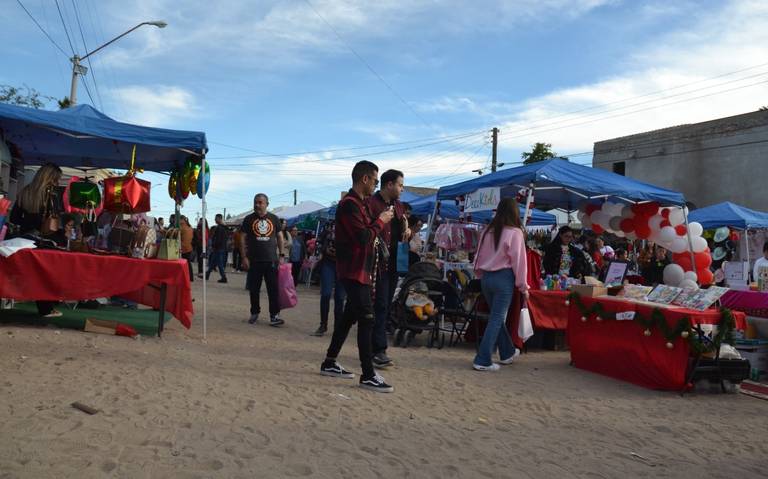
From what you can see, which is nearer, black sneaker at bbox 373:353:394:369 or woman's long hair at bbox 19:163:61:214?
black sneaker at bbox 373:353:394:369

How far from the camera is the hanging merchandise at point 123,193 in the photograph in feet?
22.9

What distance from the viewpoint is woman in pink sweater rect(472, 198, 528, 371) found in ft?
20.1

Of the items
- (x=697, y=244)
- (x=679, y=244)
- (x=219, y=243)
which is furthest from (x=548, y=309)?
(x=219, y=243)

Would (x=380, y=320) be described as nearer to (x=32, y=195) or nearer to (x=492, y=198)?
(x=492, y=198)

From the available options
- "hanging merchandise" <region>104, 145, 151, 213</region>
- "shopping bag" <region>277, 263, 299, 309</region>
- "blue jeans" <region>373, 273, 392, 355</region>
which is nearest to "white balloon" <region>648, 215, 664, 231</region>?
"blue jeans" <region>373, 273, 392, 355</region>

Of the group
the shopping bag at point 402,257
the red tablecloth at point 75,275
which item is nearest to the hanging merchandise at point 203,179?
the red tablecloth at point 75,275

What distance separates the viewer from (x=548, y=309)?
784 cm

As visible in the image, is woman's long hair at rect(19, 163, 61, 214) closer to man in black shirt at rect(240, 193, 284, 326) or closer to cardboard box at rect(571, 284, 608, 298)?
man in black shirt at rect(240, 193, 284, 326)

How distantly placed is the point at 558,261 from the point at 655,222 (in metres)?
1.67

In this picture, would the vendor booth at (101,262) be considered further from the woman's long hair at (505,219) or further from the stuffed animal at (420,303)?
the woman's long hair at (505,219)

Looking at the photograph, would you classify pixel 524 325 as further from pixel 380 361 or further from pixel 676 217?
pixel 676 217

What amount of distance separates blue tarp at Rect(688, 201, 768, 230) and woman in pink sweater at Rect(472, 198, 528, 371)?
10255 mm

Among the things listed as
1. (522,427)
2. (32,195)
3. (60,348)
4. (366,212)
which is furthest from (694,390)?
(32,195)

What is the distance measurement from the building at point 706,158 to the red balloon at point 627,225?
1653 centimetres
